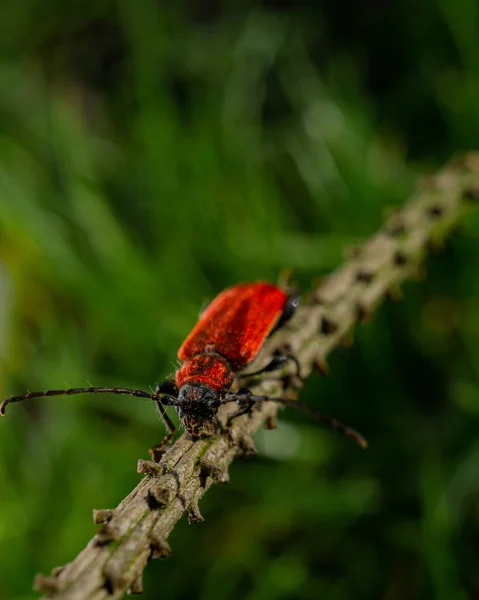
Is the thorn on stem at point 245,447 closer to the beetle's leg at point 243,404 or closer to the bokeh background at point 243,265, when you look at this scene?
the beetle's leg at point 243,404

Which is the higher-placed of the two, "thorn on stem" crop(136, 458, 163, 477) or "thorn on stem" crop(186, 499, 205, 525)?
"thorn on stem" crop(136, 458, 163, 477)

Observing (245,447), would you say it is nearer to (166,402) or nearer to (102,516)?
(102,516)

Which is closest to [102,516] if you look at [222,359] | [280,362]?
[280,362]

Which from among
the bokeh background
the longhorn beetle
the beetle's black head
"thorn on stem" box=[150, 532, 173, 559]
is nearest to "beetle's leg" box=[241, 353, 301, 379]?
the longhorn beetle

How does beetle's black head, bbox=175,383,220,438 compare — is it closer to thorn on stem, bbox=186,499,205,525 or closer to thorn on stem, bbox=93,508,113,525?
thorn on stem, bbox=186,499,205,525

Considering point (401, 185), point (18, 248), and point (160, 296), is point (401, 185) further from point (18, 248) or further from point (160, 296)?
point (18, 248)
